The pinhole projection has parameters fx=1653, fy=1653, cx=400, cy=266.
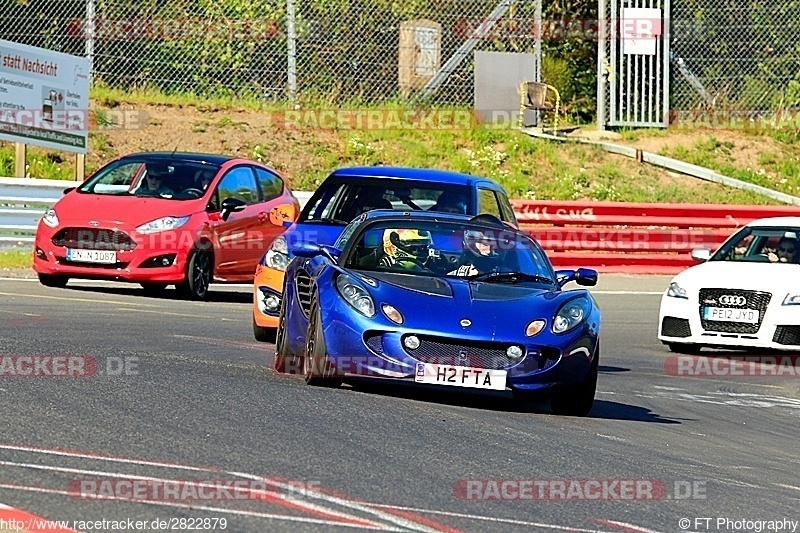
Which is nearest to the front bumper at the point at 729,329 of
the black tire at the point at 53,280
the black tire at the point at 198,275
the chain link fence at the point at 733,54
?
the black tire at the point at 198,275

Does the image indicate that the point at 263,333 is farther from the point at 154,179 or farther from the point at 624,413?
the point at 154,179

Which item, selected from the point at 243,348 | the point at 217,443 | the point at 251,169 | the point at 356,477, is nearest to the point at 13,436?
the point at 217,443

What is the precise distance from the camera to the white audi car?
15281 millimetres

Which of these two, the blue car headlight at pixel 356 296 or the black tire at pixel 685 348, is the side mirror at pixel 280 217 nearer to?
the black tire at pixel 685 348

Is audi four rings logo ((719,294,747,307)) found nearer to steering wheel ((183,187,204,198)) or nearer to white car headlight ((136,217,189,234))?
white car headlight ((136,217,189,234))

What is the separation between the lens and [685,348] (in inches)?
642

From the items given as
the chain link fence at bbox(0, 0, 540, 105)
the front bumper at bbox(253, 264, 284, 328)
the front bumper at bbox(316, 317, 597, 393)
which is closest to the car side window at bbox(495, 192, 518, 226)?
the front bumper at bbox(253, 264, 284, 328)

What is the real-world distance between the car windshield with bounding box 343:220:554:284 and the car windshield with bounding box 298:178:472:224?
3144 millimetres

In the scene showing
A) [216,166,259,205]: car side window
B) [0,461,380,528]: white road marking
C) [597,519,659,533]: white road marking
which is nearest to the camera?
[0,461,380,528]: white road marking

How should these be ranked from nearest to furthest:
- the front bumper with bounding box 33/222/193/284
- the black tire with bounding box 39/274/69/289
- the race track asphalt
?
1. the race track asphalt
2. the front bumper with bounding box 33/222/193/284
3. the black tire with bounding box 39/274/69/289

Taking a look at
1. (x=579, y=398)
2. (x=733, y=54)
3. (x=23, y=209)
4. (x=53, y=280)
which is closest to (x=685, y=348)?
(x=579, y=398)

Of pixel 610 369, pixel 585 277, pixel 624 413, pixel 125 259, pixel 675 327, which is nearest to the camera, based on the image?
pixel 624 413

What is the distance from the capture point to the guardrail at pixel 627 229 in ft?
77.2

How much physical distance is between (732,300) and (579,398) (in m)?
5.44
